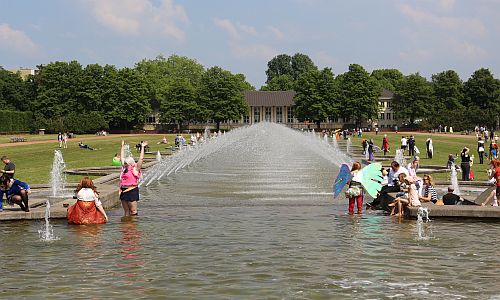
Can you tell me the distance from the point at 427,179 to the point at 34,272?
12289mm

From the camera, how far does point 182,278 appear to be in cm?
1044

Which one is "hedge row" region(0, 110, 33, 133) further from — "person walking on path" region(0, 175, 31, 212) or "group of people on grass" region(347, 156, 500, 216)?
"group of people on grass" region(347, 156, 500, 216)

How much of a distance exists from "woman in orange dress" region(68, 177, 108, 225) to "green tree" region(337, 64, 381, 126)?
361ft

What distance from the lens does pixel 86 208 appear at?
15.7m

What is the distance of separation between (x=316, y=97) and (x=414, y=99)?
20080 mm

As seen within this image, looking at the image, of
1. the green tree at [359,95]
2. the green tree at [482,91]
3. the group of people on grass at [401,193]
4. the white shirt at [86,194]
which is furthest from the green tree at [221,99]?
the white shirt at [86,194]

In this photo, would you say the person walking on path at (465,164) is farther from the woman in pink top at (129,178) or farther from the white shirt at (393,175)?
the woman in pink top at (129,178)

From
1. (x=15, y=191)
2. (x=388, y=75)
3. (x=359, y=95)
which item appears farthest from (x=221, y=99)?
(x=15, y=191)

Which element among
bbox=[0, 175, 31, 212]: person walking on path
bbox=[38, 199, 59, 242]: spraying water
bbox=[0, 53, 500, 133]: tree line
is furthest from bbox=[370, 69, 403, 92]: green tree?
bbox=[38, 199, 59, 242]: spraying water

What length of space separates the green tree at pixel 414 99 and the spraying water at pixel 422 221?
113384mm

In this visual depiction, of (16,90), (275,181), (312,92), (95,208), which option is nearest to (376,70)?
(312,92)

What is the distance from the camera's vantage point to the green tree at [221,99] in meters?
128

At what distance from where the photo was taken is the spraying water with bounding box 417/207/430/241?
555 inches

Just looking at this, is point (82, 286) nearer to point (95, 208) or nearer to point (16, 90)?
point (95, 208)
